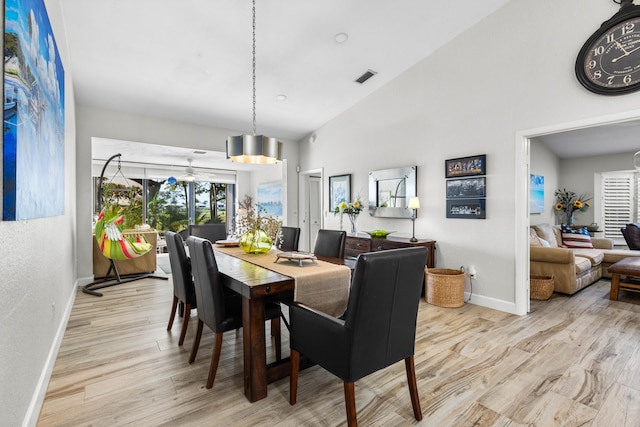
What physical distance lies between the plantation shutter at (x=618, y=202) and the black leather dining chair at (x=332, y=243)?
20.3 feet

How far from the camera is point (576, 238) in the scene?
5379 mm

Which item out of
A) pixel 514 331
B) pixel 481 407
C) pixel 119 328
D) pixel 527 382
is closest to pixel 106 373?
pixel 119 328

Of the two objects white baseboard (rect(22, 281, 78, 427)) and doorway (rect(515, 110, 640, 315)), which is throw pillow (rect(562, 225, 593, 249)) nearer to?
doorway (rect(515, 110, 640, 315))

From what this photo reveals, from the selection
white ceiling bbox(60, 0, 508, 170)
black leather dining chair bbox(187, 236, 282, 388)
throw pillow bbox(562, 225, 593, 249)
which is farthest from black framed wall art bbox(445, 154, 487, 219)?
throw pillow bbox(562, 225, 593, 249)

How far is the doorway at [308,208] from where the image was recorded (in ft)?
22.5

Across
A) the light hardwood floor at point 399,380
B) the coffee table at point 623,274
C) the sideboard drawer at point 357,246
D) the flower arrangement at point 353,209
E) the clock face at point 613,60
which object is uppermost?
the clock face at point 613,60

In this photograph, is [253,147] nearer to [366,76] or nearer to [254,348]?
[254,348]

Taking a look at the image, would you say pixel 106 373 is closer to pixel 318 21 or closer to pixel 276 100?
pixel 318 21

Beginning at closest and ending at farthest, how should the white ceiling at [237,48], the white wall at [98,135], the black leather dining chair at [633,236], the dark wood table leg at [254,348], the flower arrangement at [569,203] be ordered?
the dark wood table leg at [254,348], the white ceiling at [237,48], the white wall at [98,135], the black leather dining chair at [633,236], the flower arrangement at [569,203]

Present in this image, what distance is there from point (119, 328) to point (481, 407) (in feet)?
10.4

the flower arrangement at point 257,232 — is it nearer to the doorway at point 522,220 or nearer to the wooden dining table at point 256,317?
the wooden dining table at point 256,317

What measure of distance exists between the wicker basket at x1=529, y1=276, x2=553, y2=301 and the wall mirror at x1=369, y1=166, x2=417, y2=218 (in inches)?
69.4

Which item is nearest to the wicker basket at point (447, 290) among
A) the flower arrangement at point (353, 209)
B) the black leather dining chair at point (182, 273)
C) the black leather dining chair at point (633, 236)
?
the flower arrangement at point (353, 209)

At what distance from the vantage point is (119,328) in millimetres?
3059
